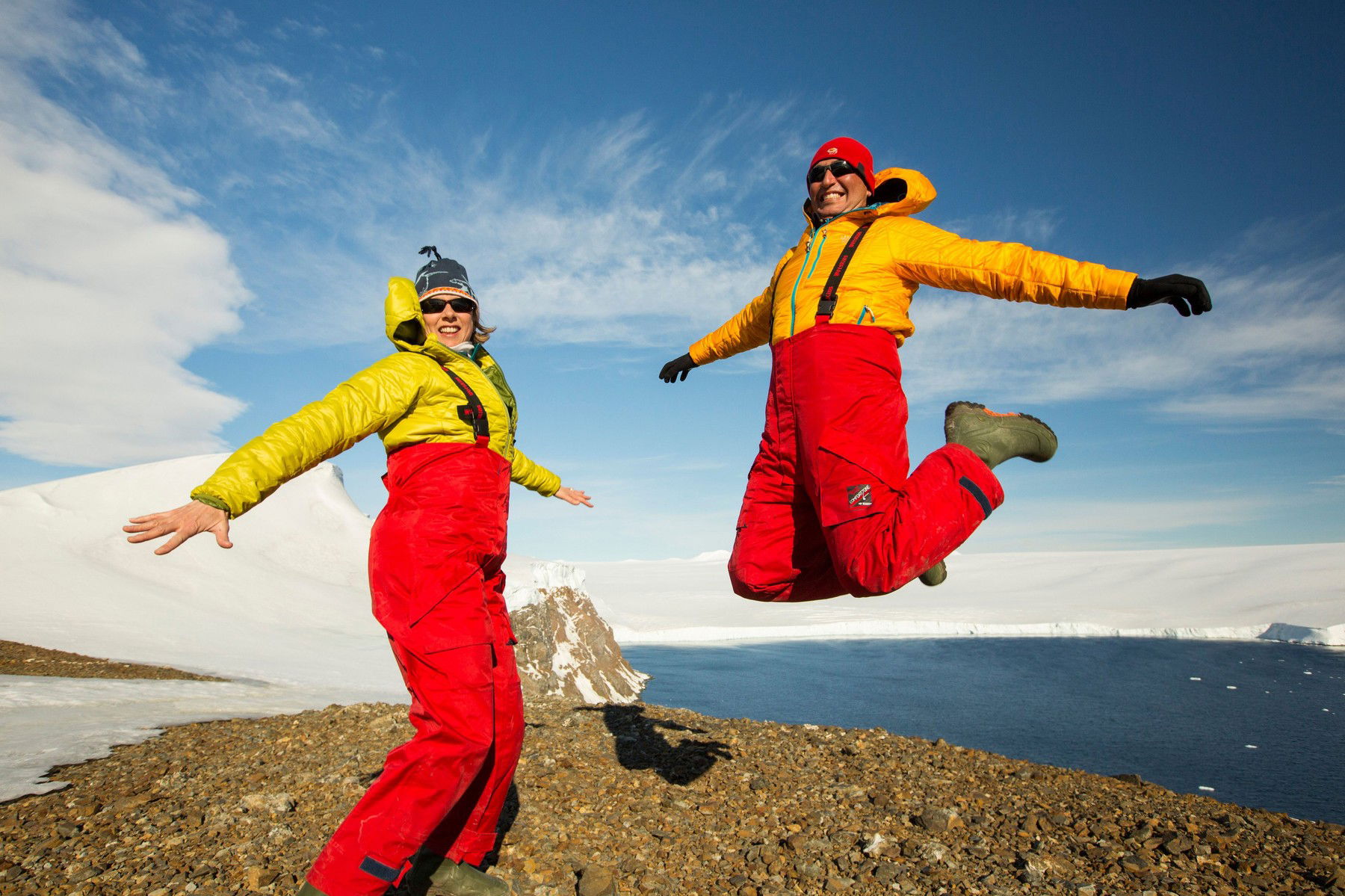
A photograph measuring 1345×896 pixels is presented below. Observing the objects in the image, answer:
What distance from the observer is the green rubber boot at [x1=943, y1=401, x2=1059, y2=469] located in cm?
245

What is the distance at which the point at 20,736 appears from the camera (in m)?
4.39

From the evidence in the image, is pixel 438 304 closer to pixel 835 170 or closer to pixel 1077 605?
pixel 835 170

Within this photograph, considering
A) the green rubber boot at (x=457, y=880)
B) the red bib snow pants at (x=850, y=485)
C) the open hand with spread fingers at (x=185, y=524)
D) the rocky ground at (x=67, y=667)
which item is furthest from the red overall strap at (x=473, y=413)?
the rocky ground at (x=67, y=667)

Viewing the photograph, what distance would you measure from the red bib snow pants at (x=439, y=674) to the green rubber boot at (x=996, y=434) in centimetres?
172

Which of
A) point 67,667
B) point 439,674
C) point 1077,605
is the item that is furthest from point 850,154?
point 1077,605

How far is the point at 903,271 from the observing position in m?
2.40

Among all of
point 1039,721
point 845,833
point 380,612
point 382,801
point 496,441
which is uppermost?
point 496,441

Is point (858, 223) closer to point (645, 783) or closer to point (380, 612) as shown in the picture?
point (380, 612)

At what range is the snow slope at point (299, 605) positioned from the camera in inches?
254

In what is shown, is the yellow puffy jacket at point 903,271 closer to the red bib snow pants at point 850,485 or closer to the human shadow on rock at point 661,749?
the red bib snow pants at point 850,485

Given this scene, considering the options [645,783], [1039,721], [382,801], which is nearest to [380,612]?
[382,801]

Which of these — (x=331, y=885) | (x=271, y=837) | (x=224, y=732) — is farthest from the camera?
(x=224, y=732)

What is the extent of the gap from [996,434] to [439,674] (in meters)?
2.10

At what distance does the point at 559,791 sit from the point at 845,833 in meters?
1.47
